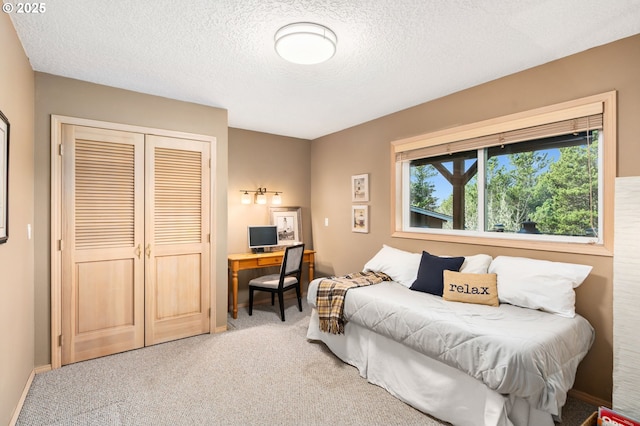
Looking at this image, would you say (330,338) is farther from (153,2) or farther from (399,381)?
(153,2)

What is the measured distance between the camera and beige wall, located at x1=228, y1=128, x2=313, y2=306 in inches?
177

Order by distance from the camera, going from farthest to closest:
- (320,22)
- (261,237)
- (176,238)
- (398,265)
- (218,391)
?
(261,237) < (176,238) < (398,265) < (218,391) < (320,22)

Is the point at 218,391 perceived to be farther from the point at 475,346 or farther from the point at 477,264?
the point at 477,264

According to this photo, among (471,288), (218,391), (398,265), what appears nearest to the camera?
(218,391)

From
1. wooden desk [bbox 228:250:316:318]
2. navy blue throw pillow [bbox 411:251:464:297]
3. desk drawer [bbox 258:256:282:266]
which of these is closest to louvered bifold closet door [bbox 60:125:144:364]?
A: wooden desk [bbox 228:250:316:318]

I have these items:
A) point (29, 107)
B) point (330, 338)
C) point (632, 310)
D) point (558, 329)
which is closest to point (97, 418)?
point (330, 338)

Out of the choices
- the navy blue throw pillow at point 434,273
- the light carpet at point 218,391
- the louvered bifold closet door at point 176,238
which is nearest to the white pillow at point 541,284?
the navy blue throw pillow at point 434,273

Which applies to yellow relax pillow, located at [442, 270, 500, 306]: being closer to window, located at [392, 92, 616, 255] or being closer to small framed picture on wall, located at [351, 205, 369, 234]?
window, located at [392, 92, 616, 255]

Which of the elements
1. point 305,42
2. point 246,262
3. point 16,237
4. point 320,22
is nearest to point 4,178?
point 16,237

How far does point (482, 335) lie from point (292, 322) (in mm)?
2415

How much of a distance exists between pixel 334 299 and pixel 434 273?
92 cm

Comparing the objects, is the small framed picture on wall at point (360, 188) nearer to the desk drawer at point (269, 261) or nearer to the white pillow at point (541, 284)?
the desk drawer at point (269, 261)

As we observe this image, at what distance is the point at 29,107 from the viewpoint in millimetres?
2518

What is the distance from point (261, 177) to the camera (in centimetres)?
472
